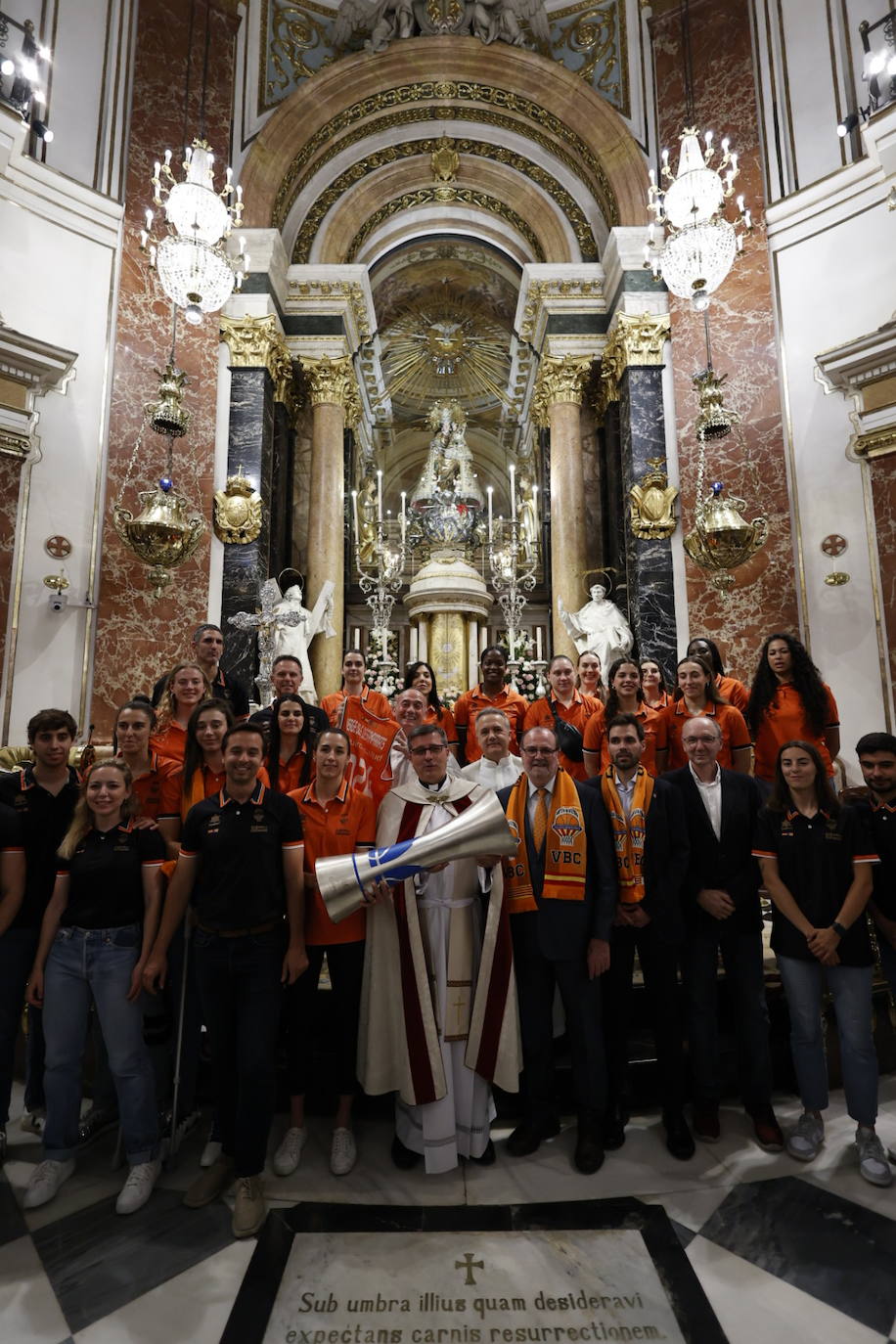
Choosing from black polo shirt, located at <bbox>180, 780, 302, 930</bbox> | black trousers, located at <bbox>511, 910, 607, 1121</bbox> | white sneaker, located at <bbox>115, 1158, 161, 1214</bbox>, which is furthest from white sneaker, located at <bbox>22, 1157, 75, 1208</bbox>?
black trousers, located at <bbox>511, 910, 607, 1121</bbox>

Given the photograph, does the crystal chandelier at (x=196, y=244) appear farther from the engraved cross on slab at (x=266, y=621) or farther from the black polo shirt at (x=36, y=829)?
the black polo shirt at (x=36, y=829)

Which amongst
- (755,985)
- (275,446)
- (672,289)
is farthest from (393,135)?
(755,985)

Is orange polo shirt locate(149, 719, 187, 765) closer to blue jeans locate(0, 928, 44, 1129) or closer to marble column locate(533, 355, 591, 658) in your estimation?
blue jeans locate(0, 928, 44, 1129)

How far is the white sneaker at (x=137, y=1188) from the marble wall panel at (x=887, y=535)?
805 centimetres

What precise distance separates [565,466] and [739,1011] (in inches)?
369

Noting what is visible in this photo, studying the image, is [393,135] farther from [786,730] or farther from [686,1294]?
[686,1294]

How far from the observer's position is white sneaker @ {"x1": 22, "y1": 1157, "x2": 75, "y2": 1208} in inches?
119

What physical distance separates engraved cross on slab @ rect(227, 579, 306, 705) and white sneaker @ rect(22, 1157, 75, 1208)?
6.67 metres

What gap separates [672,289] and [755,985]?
7804mm

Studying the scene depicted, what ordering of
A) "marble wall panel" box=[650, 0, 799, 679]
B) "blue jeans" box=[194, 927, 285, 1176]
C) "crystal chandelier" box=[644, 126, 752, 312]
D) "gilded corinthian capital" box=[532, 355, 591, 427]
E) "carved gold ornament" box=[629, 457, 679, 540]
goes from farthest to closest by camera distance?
1. "gilded corinthian capital" box=[532, 355, 591, 427]
2. "carved gold ornament" box=[629, 457, 679, 540]
3. "marble wall panel" box=[650, 0, 799, 679]
4. "crystal chandelier" box=[644, 126, 752, 312]
5. "blue jeans" box=[194, 927, 285, 1176]

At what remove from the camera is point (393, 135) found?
12203 millimetres


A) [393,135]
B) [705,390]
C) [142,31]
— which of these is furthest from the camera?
[393,135]

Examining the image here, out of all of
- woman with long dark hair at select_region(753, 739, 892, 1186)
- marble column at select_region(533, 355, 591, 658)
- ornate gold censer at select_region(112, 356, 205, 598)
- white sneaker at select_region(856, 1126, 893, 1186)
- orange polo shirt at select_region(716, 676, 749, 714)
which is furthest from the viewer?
marble column at select_region(533, 355, 591, 658)

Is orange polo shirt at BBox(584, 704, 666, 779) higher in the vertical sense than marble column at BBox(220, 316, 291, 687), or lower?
lower
